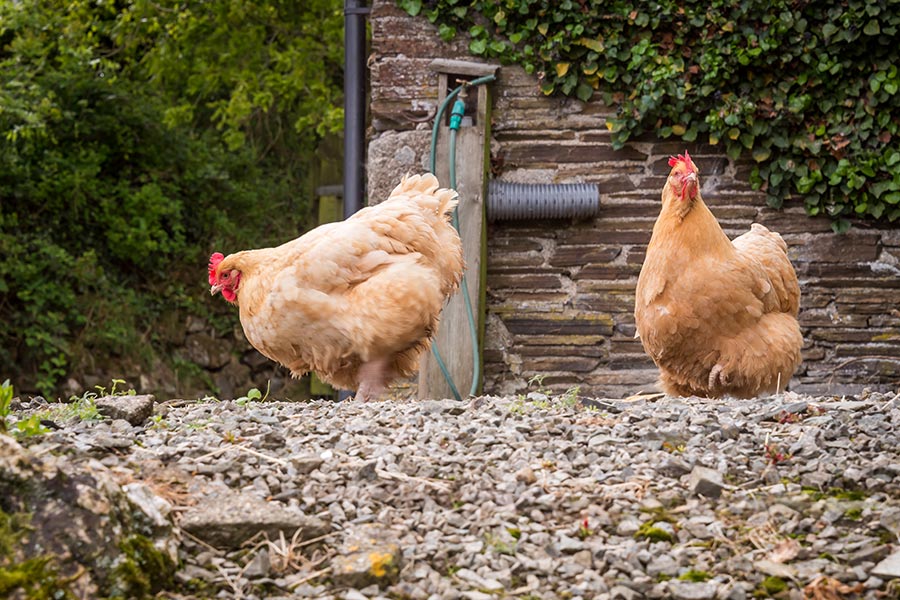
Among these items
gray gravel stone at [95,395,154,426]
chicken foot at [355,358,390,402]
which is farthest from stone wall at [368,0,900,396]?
gray gravel stone at [95,395,154,426]

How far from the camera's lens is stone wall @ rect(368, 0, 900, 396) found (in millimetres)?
6641

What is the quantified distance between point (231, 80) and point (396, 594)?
9.26 meters

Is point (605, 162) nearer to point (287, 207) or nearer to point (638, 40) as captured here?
point (638, 40)

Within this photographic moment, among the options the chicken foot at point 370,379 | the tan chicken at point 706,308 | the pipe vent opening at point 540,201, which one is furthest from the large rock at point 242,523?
the pipe vent opening at point 540,201

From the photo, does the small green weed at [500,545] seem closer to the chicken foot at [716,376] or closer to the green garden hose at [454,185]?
the chicken foot at [716,376]

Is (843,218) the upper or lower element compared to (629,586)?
upper

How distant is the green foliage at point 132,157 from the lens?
30.4ft

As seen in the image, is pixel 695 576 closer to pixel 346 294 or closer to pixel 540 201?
pixel 346 294

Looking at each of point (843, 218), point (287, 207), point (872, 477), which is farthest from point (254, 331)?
point (287, 207)

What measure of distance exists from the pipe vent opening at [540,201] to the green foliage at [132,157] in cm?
394

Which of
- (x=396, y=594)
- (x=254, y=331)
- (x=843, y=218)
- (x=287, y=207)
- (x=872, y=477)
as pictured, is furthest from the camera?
(x=287, y=207)

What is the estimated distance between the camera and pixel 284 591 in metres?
2.35

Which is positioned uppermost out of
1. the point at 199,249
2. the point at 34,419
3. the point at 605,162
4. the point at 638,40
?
the point at 638,40

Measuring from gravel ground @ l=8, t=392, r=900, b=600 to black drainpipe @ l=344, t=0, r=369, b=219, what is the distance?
4.27m
